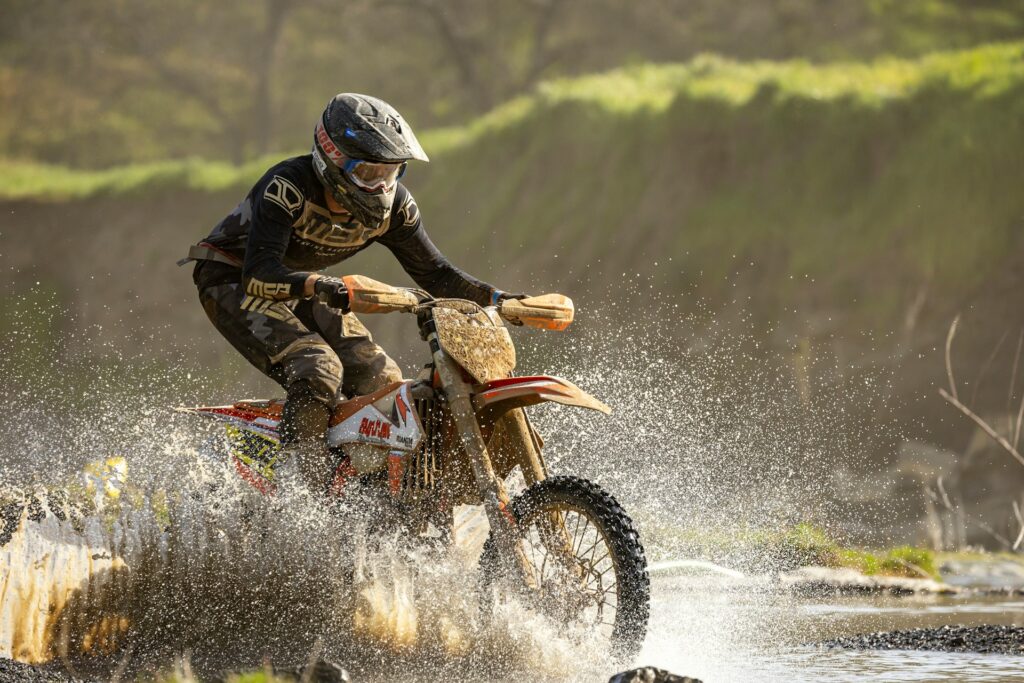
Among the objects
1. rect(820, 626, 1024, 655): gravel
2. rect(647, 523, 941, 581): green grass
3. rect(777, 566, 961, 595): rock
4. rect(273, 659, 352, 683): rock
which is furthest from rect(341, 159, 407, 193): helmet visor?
rect(647, 523, 941, 581): green grass

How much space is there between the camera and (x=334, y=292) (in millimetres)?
5277

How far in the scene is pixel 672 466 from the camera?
46.8 ft

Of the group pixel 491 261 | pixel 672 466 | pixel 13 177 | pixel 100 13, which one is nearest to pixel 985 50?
pixel 491 261

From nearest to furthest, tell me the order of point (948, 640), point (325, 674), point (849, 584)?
1. point (325, 674)
2. point (948, 640)
3. point (849, 584)

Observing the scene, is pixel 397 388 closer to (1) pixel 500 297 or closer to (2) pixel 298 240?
(1) pixel 500 297

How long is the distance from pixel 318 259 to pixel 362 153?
2.61 feet

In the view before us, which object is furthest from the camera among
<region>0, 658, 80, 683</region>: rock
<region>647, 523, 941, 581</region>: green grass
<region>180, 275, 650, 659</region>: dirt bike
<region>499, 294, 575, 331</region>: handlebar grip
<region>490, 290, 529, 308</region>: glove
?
<region>647, 523, 941, 581</region>: green grass

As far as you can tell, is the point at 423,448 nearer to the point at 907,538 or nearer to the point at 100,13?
the point at 907,538

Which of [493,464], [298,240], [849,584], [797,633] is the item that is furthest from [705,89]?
[493,464]

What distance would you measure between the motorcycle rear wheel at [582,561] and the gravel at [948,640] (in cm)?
145

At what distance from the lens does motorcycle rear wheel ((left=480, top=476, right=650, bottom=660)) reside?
4.93 meters

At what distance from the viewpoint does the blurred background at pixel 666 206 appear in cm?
1506

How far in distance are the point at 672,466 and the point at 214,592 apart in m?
8.73

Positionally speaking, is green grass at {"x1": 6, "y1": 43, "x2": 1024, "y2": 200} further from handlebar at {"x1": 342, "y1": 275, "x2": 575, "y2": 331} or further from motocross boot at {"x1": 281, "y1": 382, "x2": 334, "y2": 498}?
motocross boot at {"x1": 281, "y1": 382, "x2": 334, "y2": 498}
